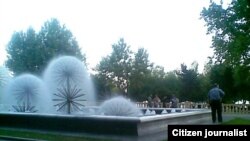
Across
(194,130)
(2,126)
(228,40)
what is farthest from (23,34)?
(194,130)

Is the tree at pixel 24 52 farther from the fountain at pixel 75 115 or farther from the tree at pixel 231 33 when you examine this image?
the tree at pixel 231 33

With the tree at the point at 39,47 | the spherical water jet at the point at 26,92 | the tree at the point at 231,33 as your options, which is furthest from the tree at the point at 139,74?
the spherical water jet at the point at 26,92

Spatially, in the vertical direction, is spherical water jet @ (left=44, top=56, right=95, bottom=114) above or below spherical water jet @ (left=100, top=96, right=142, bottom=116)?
above

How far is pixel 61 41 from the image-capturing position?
5888 cm

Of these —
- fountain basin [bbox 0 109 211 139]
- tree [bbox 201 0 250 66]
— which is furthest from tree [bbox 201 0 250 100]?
fountain basin [bbox 0 109 211 139]

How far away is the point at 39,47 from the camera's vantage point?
58531mm

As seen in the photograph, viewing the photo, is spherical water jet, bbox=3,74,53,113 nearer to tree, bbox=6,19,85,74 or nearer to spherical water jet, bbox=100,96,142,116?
spherical water jet, bbox=100,96,142,116

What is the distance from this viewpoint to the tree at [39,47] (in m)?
58.0

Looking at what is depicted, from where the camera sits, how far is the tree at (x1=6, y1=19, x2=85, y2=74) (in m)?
58.0

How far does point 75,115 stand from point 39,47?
148 feet

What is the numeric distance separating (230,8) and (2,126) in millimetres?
22496

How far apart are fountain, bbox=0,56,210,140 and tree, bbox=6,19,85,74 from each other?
27978 millimetres

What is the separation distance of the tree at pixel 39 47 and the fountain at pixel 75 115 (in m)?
28.0

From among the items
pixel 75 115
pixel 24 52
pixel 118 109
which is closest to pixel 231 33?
pixel 118 109
